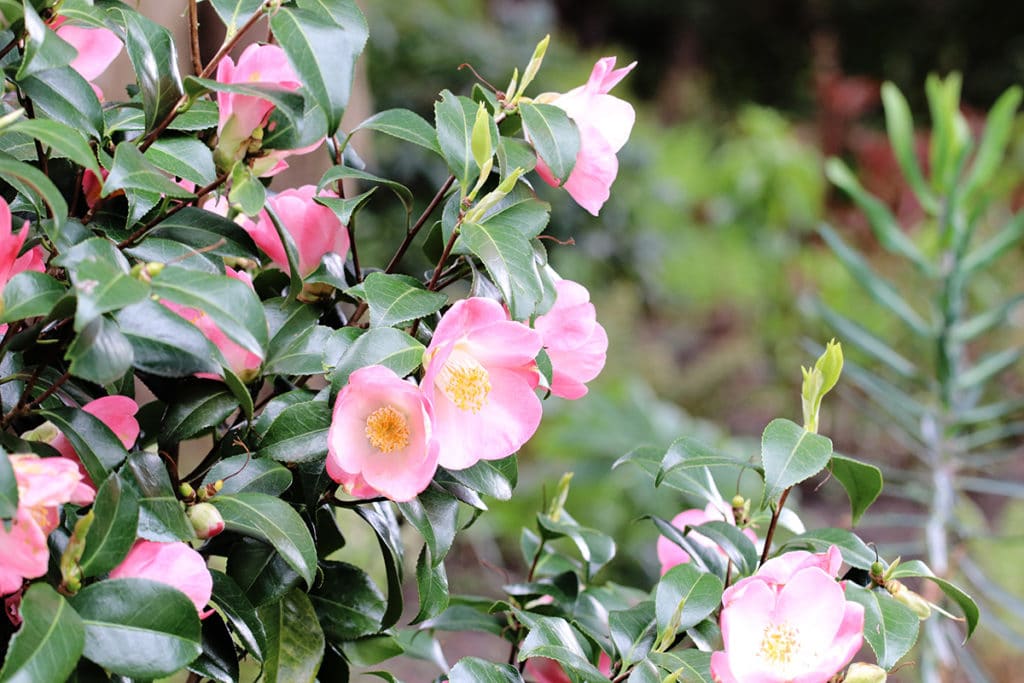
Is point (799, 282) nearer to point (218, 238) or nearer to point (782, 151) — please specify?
point (782, 151)

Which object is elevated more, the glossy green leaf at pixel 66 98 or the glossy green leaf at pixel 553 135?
the glossy green leaf at pixel 553 135

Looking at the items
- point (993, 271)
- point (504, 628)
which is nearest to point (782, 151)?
point (993, 271)

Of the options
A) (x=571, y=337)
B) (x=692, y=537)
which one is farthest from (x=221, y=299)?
(x=692, y=537)

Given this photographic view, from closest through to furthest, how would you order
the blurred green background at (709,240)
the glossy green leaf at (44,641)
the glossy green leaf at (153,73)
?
1. the glossy green leaf at (44,641)
2. the glossy green leaf at (153,73)
3. the blurred green background at (709,240)

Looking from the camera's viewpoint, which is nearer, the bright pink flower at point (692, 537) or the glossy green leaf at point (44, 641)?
the glossy green leaf at point (44, 641)

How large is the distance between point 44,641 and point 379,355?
0.15 meters

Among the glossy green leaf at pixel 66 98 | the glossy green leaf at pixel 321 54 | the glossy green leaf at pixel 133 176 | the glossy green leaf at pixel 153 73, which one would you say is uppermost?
the glossy green leaf at pixel 321 54

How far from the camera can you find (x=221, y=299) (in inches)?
13.2

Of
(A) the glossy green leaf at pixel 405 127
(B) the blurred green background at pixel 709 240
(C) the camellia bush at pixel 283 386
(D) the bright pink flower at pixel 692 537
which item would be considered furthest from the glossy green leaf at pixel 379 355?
(B) the blurred green background at pixel 709 240

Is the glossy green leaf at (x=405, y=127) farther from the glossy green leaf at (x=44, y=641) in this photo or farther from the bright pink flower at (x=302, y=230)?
the glossy green leaf at (x=44, y=641)

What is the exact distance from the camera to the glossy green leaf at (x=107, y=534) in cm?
34

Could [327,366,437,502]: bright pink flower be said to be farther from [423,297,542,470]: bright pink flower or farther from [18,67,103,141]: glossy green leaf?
[18,67,103,141]: glossy green leaf

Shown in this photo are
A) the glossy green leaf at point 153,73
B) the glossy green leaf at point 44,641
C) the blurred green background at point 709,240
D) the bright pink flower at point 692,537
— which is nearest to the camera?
the glossy green leaf at point 44,641

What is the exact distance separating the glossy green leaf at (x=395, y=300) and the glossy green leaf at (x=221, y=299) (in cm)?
6
